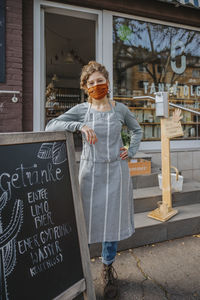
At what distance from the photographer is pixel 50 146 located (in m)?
1.36

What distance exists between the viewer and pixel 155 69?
15.5 ft

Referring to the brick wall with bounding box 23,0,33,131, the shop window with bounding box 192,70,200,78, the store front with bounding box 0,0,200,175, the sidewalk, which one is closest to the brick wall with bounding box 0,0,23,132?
the store front with bounding box 0,0,200,175

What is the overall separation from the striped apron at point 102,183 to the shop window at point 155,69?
2955mm

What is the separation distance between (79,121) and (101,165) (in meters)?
0.37

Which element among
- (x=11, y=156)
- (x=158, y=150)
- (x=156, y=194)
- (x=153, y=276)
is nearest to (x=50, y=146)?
(x=11, y=156)

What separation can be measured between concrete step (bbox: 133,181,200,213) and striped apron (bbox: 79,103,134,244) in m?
1.32

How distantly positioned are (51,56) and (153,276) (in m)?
6.90

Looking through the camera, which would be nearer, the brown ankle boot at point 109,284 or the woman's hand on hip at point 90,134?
the woman's hand on hip at point 90,134

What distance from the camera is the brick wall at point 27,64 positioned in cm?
339

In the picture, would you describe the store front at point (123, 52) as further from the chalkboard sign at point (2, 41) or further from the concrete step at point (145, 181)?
the concrete step at point (145, 181)

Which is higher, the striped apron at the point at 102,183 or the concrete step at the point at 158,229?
the striped apron at the point at 102,183

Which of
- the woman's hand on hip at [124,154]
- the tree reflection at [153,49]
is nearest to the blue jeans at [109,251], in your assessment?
the woman's hand on hip at [124,154]

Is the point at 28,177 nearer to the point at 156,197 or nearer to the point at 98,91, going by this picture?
the point at 98,91

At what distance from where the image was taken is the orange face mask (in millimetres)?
1539
